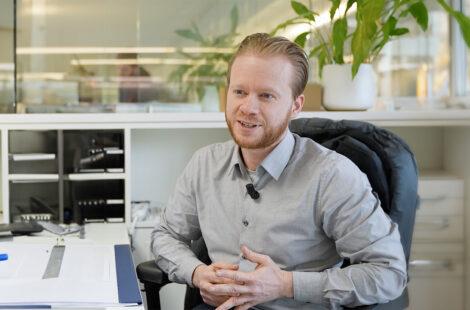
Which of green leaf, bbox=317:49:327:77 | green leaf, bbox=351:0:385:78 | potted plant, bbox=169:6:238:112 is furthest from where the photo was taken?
potted plant, bbox=169:6:238:112

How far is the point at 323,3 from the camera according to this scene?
3.01 meters

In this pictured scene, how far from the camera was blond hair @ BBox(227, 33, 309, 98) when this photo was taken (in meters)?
1.59

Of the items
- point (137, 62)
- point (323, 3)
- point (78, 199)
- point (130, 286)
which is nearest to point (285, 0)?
point (323, 3)

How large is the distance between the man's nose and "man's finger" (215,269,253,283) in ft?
1.23

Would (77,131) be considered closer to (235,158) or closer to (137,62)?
(137,62)

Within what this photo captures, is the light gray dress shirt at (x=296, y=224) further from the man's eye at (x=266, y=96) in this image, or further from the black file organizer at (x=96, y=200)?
the black file organizer at (x=96, y=200)

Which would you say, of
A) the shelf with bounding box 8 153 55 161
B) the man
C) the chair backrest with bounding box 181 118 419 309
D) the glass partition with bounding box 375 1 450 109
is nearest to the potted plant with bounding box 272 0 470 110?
the glass partition with bounding box 375 1 450 109

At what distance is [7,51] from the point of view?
2.78m

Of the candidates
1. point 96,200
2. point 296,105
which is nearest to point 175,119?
point 96,200

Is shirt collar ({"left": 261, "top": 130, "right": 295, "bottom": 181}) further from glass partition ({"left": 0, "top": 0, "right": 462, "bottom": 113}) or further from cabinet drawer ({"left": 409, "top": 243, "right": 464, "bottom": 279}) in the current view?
cabinet drawer ({"left": 409, "top": 243, "right": 464, "bottom": 279})

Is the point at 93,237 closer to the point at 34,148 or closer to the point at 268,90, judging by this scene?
the point at 34,148

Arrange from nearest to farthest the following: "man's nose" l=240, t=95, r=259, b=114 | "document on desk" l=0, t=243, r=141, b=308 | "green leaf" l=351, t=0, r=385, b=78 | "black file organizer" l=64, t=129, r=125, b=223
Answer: "document on desk" l=0, t=243, r=141, b=308
"man's nose" l=240, t=95, r=259, b=114
"green leaf" l=351, t=0, r=385, b=78
"black file organizer" l=64, t=129, r=125, b=223

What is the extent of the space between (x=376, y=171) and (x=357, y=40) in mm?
1001

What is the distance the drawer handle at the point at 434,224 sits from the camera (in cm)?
269
